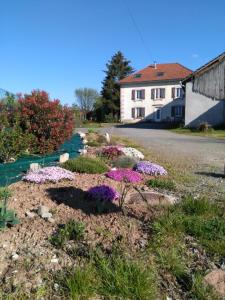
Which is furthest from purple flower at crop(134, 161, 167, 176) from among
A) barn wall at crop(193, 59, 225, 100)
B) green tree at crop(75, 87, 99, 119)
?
green tree at crop(75, 87, 99, 119)

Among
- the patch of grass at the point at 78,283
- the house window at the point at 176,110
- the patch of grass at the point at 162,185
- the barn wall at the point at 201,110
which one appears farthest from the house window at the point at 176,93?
the patch of grass at the point at 78,283

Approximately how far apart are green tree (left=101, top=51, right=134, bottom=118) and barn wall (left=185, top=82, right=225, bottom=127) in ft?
94.4

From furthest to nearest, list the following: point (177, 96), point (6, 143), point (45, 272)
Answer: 1. point (177, 96)
2. point (6, 143)
3. point (45, 272)

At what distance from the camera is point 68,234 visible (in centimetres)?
458

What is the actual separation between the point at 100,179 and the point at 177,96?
2094 inches

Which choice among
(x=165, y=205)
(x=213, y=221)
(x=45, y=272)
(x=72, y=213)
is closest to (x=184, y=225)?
(x=213, y=221)

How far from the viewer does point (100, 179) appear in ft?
26.6

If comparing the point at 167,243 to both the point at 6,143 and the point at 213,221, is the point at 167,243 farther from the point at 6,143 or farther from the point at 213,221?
the point at 6,143

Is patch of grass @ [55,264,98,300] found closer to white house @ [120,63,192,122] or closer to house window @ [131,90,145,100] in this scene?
white house @ [120,63,192,122]

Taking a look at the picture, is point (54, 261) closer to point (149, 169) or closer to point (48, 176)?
point (48, 176)

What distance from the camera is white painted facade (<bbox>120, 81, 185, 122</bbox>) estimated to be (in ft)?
195

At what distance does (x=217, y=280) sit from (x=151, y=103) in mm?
58274

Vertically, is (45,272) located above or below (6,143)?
below

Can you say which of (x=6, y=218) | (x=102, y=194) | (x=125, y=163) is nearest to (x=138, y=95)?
(x=125, y=163)
